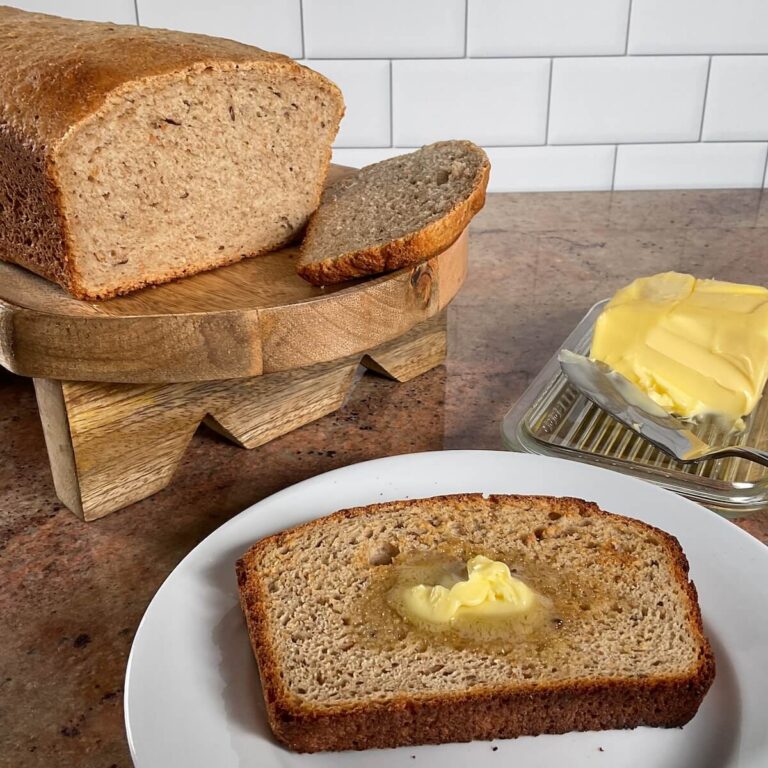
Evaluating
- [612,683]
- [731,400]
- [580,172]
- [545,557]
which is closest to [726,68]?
[580,172]

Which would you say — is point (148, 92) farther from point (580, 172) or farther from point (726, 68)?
point (726, 68)

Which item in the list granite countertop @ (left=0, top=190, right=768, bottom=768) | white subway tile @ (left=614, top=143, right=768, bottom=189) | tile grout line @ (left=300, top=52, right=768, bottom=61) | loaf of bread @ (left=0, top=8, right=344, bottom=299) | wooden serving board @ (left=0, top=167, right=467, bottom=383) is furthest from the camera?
white subway tile @ (left=614, top=143, right=768, bottom=189)

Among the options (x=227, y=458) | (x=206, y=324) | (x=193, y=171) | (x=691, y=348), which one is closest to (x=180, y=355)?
(x=206, y=324)

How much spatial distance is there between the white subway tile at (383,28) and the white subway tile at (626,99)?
0.35m

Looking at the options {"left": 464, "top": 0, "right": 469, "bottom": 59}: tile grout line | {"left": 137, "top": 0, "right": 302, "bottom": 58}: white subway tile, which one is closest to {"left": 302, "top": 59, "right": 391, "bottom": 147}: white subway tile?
{"left": 137, "top": 0, "right": 302, "bottom": 58}: white subway tile

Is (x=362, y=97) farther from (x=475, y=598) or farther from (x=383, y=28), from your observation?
(x=475, y=598)

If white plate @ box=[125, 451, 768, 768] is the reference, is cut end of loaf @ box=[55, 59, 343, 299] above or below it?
above

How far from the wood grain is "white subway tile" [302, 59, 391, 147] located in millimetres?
1371

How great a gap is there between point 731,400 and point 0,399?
1228mm

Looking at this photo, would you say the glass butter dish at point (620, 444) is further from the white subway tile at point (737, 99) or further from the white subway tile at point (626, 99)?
the white subway tile at point (737, 99)

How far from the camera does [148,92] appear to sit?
1326 millimetres

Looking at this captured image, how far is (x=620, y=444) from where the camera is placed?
1347 mm

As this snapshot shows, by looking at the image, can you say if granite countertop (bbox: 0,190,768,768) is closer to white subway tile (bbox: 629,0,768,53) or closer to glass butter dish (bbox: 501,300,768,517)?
glass butter dish (bbox: 501,300,768,517)

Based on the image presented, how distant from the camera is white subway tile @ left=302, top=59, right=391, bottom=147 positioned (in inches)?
103
